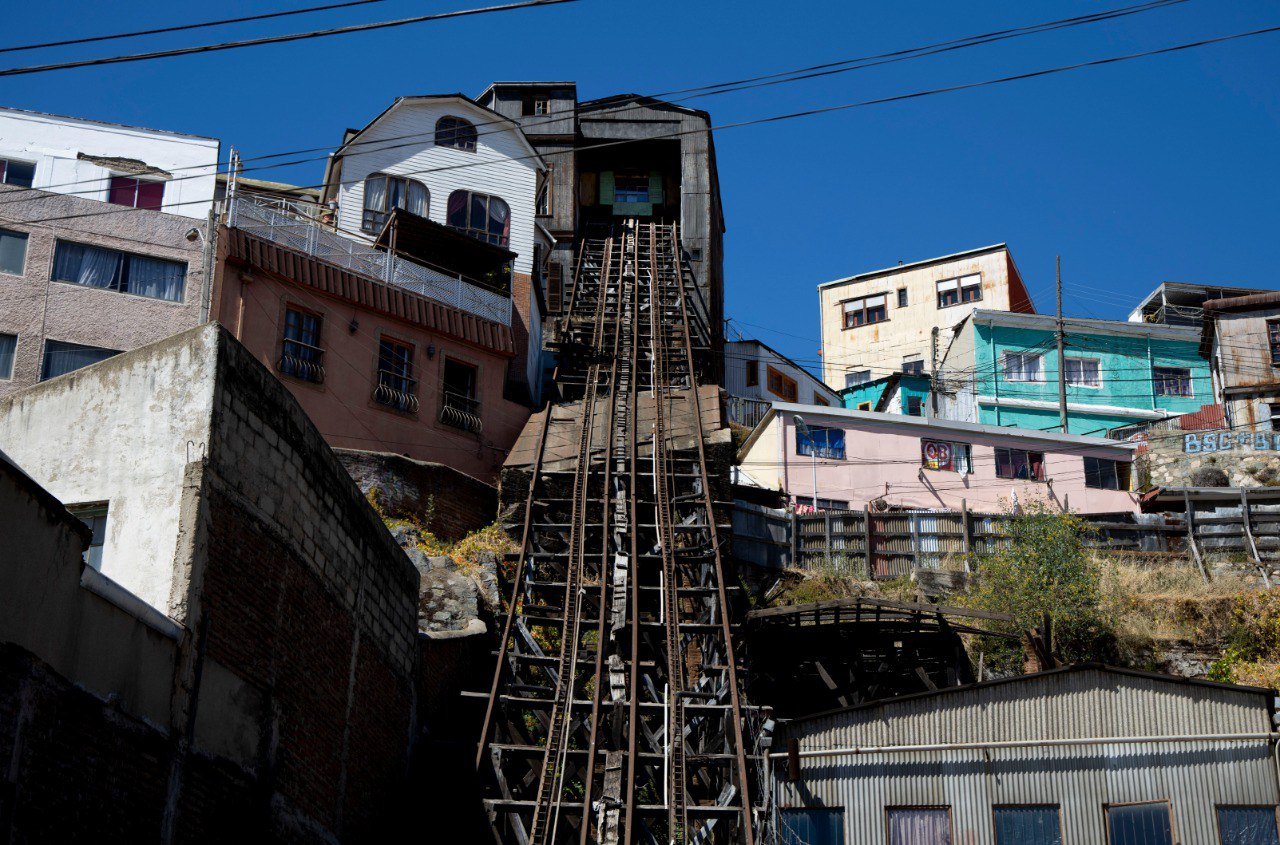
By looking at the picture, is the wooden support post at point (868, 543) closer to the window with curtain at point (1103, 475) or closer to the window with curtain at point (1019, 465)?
the window with curtain at point (1019, 465)

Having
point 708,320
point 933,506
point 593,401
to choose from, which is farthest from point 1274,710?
point 708,320

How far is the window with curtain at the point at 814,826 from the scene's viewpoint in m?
16.2

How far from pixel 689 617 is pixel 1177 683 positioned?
8.61m

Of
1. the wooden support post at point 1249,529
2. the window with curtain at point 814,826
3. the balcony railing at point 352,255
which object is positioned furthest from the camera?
the wooden support post at point 1249,529

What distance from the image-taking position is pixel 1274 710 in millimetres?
16125

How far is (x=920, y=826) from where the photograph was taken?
52.9 feet

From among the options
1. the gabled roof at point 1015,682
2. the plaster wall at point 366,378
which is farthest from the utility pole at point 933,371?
the gabled roof at point 1015,682

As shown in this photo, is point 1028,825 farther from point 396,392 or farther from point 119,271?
point 119,271

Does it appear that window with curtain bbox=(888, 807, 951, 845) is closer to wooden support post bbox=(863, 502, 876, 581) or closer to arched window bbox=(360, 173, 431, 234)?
wooden support post bbox=(863, 502, 876, 581)

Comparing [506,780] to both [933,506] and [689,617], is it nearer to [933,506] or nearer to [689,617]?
[689,617]

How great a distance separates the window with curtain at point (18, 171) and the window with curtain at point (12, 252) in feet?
10.1

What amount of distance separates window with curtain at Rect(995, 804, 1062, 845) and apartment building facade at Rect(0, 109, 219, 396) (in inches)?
707

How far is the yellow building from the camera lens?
187ft

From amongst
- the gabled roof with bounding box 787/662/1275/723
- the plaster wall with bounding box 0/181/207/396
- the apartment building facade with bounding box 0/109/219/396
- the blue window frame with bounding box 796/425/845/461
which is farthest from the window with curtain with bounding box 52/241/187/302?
the gabled roof with bounding box 787/662/1275/723
